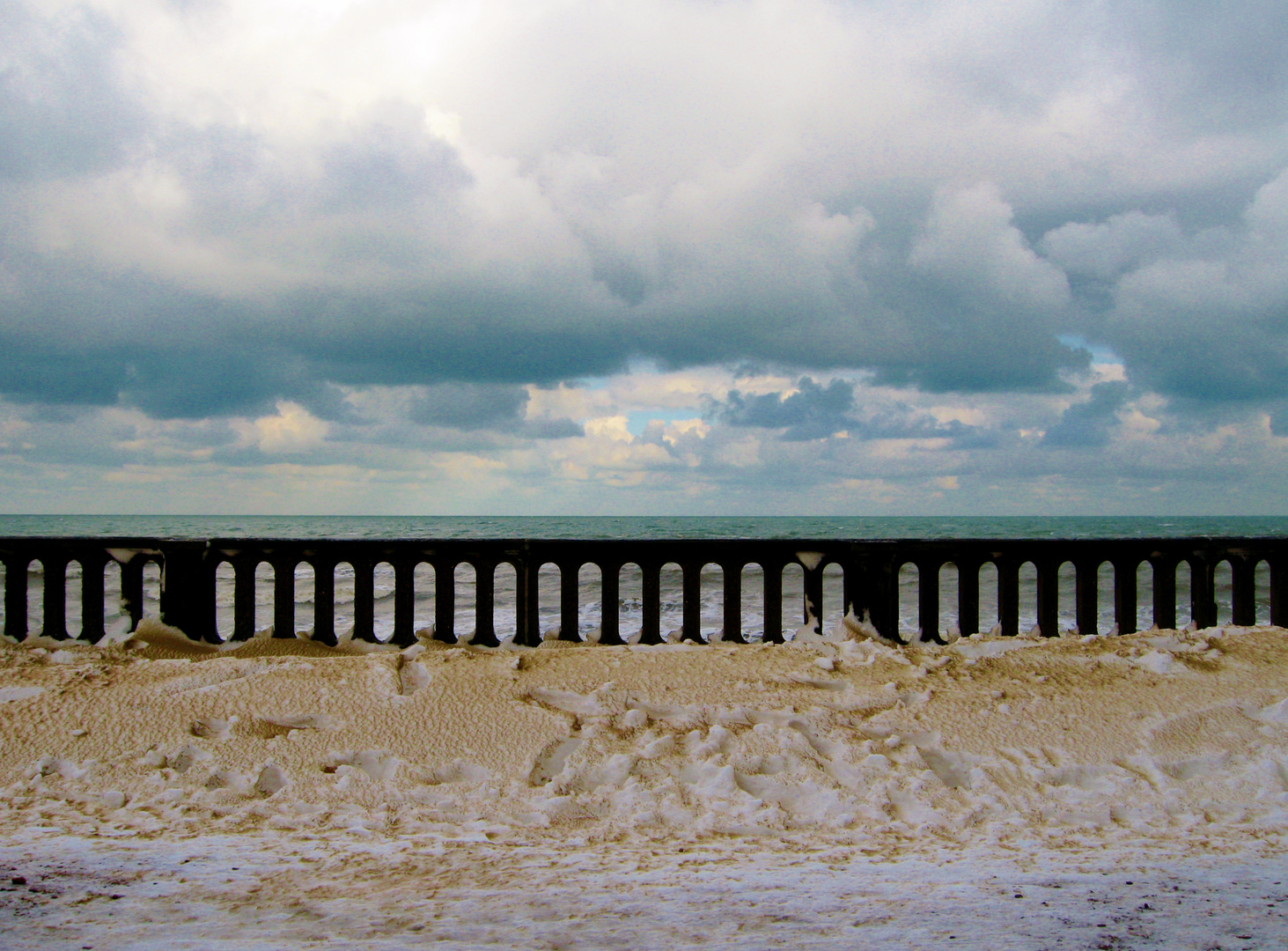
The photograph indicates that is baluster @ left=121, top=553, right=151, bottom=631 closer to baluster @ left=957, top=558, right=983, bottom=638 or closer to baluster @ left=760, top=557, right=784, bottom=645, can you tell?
baluster @ left=760, top=557, right=784, bottom=645

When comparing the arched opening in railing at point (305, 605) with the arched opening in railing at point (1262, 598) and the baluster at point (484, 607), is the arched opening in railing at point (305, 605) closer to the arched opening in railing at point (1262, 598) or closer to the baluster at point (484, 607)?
the baluster at point (484, 607)

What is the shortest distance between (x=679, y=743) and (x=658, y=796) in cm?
45

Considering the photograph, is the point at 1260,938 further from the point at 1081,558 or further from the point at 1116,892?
the point at 1081,558

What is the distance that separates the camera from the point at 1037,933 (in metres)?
2.04

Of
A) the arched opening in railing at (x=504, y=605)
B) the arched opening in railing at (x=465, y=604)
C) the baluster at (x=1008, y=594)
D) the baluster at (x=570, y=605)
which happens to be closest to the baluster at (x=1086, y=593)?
the baluster at (x=1008, y=594)

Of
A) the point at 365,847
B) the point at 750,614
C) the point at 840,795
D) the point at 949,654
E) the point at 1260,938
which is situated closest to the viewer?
the point at 1260,938

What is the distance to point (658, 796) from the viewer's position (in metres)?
3.02

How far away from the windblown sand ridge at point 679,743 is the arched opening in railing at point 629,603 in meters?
1.71

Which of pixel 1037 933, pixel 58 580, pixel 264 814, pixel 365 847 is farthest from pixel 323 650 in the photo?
pixel 1037 933

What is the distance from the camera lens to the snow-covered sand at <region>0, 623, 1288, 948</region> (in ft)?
6.99

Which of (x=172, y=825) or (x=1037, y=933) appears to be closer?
(x=1037, y=933)

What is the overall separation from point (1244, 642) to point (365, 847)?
181 inches

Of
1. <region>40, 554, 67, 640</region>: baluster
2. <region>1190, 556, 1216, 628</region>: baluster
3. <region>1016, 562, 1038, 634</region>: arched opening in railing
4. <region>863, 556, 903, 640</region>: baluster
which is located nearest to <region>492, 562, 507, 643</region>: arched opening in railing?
<region>863, 556, 903, 640</region>: baluster

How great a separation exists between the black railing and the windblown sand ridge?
0.63 metres
